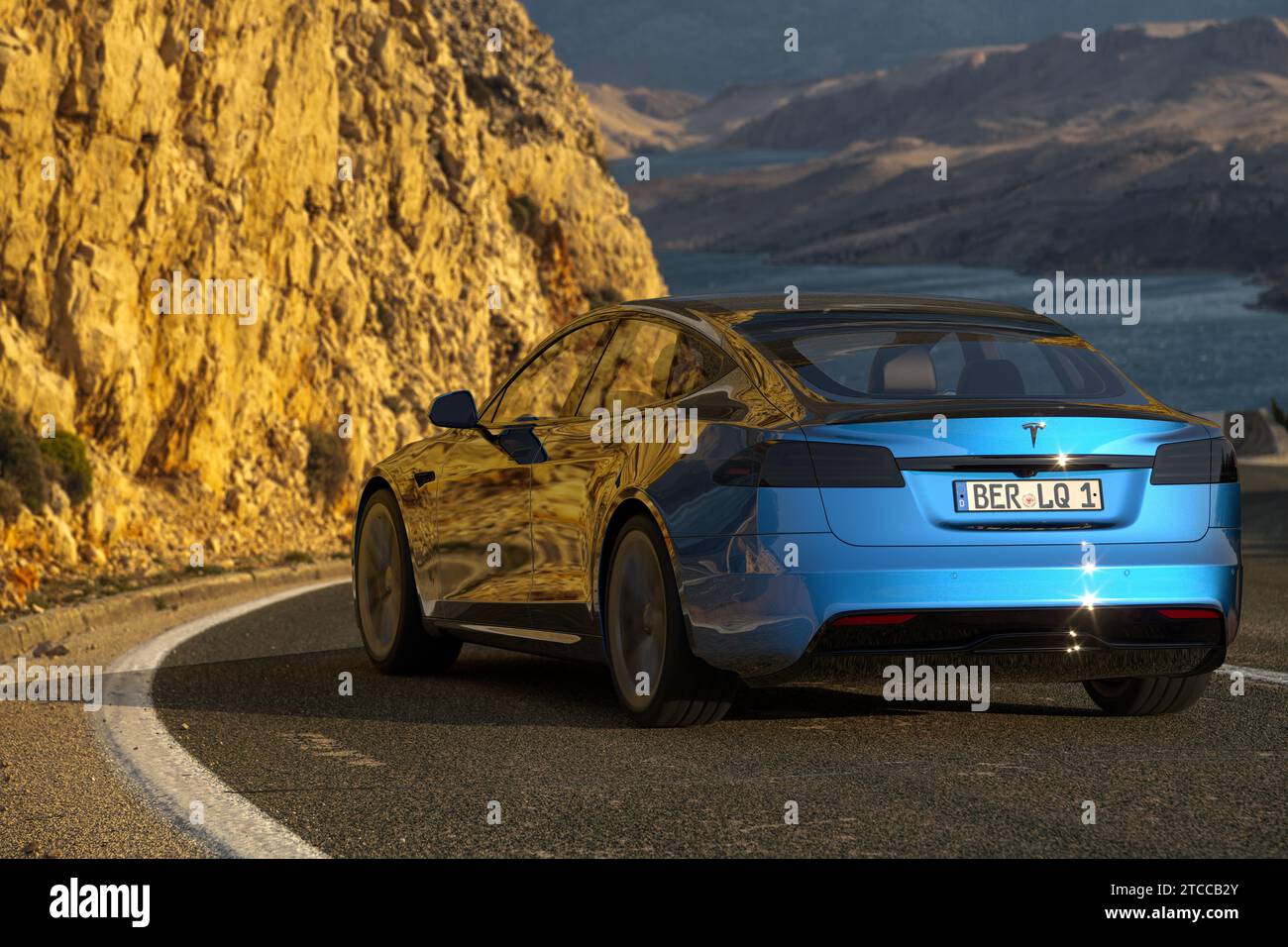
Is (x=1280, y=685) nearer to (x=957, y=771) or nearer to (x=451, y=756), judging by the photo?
(x=957, y=771)

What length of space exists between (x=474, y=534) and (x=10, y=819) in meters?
2.71

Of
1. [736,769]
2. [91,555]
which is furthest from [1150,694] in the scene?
[91,555]

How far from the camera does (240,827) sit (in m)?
5.43

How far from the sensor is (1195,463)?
642cm

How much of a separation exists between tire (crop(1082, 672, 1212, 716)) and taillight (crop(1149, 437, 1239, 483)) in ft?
→ 3.04


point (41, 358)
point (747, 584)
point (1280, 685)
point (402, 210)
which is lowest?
point (1280, 685)

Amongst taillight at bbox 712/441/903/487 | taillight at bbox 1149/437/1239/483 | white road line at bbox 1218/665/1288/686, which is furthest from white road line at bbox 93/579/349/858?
white road line at bbox 1218/665/1288/686

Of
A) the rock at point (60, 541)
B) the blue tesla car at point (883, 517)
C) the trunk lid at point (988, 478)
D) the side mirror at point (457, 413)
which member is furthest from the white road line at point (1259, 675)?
the rock at point (60, 541)

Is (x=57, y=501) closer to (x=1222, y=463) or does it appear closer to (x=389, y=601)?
(x=389, y=601)
